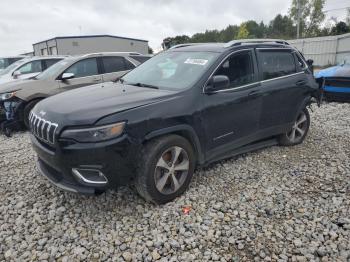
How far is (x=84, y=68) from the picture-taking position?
23.2ft

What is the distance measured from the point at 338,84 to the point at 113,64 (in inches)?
240

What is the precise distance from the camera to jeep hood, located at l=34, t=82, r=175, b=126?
2.88 meters

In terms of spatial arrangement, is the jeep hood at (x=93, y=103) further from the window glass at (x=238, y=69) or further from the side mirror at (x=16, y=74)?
the side mirror at (x=16, y=74)

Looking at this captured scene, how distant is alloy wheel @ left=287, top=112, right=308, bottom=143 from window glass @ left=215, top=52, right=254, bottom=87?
1.56 m

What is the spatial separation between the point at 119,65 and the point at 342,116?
18.8ft

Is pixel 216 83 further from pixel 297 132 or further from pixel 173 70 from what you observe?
pixel 297 132

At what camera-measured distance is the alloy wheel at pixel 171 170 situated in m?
3.24

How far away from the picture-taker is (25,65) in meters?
10.2

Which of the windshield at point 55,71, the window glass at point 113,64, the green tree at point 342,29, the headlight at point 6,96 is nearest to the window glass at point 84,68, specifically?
the windshield at point 55,71

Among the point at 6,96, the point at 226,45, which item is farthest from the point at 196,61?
the point at 6,96

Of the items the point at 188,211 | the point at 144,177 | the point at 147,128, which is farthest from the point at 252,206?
the point at 147,128

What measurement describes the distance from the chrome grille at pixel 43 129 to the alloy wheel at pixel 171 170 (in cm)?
112

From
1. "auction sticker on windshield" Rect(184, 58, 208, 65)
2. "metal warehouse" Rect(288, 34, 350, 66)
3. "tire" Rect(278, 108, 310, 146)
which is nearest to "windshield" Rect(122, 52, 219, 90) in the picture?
"auction sticker on windshield" Rect(184, 58, 208, 65)

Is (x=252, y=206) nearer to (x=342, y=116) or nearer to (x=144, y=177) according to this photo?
(x=144, y=177)
